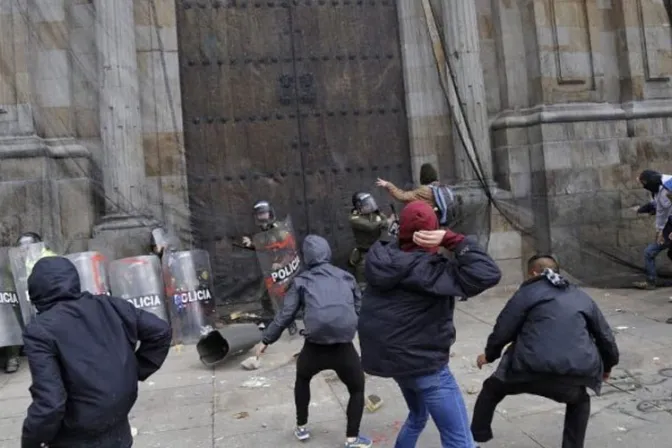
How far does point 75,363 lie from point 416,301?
1.57 meters

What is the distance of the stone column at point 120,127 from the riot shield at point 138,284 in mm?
831

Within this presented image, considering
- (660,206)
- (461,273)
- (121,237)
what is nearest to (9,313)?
(121,237)

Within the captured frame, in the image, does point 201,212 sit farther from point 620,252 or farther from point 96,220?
point 620,252

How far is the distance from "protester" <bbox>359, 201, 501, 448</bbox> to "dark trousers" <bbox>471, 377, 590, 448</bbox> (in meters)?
0.50

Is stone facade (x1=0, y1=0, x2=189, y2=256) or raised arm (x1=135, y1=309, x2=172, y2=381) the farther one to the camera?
stone facade (x1=0, y1=0, x2=189, y2=256)

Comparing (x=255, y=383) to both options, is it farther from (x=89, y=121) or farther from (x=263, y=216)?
(x=89, y=121)

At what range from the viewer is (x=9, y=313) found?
6.60 metres

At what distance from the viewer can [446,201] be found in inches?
289

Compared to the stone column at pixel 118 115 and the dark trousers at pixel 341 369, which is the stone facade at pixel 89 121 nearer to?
the stone column at pixel 118 115

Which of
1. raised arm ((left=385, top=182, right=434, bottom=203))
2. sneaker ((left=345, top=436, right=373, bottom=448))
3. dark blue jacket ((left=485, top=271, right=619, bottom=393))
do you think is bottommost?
sneaker ((left=345, top=436, right=373, bottom=448))

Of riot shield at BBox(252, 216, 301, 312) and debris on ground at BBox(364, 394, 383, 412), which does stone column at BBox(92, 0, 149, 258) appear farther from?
debris on ground at BBox(364, 394, 383, 412)

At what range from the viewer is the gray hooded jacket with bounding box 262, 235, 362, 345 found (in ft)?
13.3

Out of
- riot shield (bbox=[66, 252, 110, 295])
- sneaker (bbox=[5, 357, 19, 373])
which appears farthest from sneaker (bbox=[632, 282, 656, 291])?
sneaker (bbox=[5, 357, 19, 373])

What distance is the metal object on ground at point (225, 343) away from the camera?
245 inches
